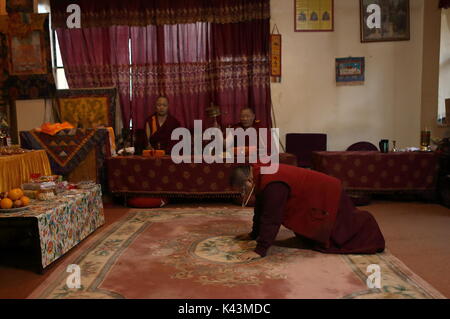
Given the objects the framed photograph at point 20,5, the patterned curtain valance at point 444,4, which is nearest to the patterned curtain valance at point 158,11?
the framed photograph at point 20,5

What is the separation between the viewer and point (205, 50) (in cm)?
536

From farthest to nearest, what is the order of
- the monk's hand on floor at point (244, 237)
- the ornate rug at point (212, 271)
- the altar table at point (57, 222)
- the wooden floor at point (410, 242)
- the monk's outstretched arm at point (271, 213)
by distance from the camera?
the monk's hand on floor at point (244, 237) → the monk's outstretched arm at point (271, 213) → the altar table at point (57, 222) → the wooden floor at point (410, 242) → the ornate rug at point (212, 271)

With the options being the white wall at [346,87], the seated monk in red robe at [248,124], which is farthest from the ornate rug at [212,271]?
the white wall at [346,87]

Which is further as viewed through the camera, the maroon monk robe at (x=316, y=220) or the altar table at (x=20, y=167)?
the altar table at (x=20, y=167)

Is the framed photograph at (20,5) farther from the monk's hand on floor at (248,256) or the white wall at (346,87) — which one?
the monk's hand on floor at (248,256)

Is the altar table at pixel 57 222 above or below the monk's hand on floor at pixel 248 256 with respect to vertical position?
above

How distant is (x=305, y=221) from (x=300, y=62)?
3.37 meters

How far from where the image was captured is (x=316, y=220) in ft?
8.68

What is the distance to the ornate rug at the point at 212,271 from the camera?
213 cm

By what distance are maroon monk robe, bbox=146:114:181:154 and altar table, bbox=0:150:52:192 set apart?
4.80 feet

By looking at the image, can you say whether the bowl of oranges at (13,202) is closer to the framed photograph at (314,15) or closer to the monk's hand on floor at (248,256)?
the monk's hand on floor at (248,256)

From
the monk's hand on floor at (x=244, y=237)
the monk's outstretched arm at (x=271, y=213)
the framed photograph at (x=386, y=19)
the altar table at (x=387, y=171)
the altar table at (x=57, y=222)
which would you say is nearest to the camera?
the altar table at (x=57, y=222)

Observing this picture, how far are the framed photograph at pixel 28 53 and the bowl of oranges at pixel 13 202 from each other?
329 cm

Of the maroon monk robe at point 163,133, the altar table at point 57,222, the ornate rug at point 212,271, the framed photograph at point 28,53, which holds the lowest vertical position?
the ornate rug at point 212,271
